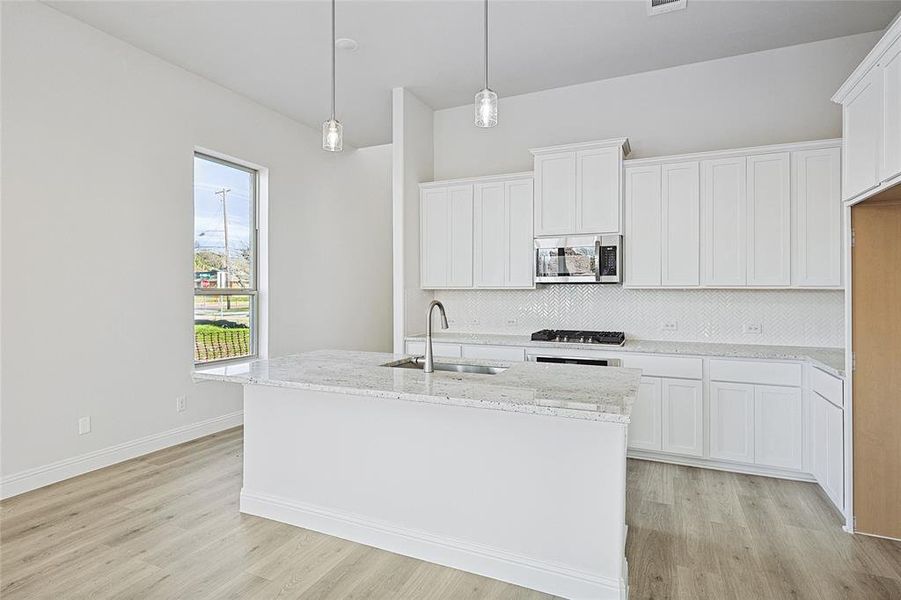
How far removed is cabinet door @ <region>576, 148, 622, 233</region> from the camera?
13.4 ft

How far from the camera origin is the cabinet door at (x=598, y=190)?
408cm

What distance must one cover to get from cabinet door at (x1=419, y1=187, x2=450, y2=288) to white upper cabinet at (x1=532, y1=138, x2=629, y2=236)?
931 millimetres

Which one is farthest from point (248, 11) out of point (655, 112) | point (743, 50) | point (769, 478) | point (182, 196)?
point (769, 478)

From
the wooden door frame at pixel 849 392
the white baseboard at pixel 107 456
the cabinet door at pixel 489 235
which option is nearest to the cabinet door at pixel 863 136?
the wooden door frame at pixel 849 392

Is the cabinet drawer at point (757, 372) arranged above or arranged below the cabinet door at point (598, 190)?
below

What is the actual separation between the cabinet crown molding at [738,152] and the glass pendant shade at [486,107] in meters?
1.98

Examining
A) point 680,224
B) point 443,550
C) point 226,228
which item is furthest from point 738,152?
point 226,228

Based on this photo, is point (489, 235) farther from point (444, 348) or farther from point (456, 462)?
point (456, 462)

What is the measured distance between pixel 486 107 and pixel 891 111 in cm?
183

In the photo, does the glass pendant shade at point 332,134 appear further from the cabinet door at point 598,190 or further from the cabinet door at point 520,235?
the cabinet door at point 598,190

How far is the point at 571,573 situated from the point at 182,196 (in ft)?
13.5

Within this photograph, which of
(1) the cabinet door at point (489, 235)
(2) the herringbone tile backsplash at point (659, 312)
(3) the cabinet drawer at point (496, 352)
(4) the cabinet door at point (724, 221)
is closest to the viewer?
(4) the cabinet door at point (724, 221)

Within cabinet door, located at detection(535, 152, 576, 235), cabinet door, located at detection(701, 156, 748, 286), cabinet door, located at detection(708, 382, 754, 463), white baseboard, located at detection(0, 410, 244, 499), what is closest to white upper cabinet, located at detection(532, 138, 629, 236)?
cabinet door, located at detection(535, 152, 576, 235)

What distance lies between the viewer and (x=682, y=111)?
4.31m
